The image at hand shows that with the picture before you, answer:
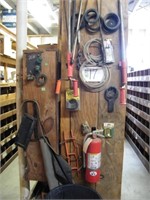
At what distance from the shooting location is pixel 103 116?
5.21 ft

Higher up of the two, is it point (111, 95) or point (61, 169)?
point (111, 95)

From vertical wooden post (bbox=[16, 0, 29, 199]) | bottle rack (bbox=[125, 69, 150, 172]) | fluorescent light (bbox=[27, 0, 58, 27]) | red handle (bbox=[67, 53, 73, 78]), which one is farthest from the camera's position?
fluorescent light (bbox=[27, 0, 58, 27])

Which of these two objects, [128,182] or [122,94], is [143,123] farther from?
[122,94]

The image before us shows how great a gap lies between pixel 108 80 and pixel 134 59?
539 centimetres

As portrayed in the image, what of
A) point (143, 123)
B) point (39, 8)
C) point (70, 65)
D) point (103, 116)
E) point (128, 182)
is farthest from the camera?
point (39, 8)

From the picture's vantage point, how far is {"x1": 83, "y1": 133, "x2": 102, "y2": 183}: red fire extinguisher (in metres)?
1.49

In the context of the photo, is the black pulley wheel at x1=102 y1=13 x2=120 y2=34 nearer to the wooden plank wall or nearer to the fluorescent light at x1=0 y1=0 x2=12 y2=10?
the wooden plank wall

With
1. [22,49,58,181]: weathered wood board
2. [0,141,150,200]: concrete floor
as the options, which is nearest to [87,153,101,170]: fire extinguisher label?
[22,49,58,181]: weathered wood board

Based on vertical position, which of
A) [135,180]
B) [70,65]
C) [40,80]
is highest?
[70,65]

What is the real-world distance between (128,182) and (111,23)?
2.09 metres

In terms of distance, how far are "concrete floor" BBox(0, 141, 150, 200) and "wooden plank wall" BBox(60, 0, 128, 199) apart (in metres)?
0.89

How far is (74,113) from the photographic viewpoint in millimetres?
1604

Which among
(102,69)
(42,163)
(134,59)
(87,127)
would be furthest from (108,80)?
(134,59)

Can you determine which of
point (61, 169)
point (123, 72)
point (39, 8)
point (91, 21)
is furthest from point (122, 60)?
point (39, 8)
